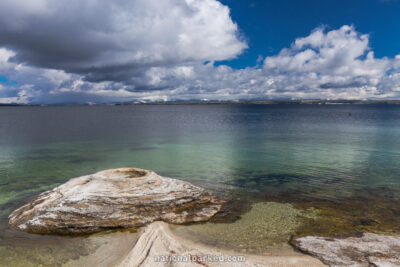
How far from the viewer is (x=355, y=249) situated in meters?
10.2

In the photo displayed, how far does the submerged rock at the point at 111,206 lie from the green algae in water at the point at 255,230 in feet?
4.23

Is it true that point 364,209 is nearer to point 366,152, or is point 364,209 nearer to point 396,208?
point 396,208

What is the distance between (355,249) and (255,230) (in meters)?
4.36

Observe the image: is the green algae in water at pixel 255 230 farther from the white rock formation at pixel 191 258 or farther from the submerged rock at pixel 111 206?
the submerged rock at pixel 111 206

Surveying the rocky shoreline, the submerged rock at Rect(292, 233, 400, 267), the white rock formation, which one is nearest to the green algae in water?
the rocky shoreline

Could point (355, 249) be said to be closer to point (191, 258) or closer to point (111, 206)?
point (191, 258)

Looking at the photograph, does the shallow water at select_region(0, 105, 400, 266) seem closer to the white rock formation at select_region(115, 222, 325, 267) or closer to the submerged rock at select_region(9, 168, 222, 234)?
the submerged rock at select_region(9, 168, 222, 234)

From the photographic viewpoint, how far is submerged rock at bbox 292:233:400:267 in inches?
370

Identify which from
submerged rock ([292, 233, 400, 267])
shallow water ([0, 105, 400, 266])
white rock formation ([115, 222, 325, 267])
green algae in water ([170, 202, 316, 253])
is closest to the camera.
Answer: submerged rock ([292, 233, 400, 267])

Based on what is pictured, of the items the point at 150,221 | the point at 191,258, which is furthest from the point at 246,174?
the point at 191,258

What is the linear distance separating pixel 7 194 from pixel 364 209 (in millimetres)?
24431

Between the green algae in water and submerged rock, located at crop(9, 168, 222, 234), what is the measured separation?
129cm

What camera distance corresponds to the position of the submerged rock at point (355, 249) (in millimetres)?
9406

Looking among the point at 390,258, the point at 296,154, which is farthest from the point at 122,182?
the point at 296,154
